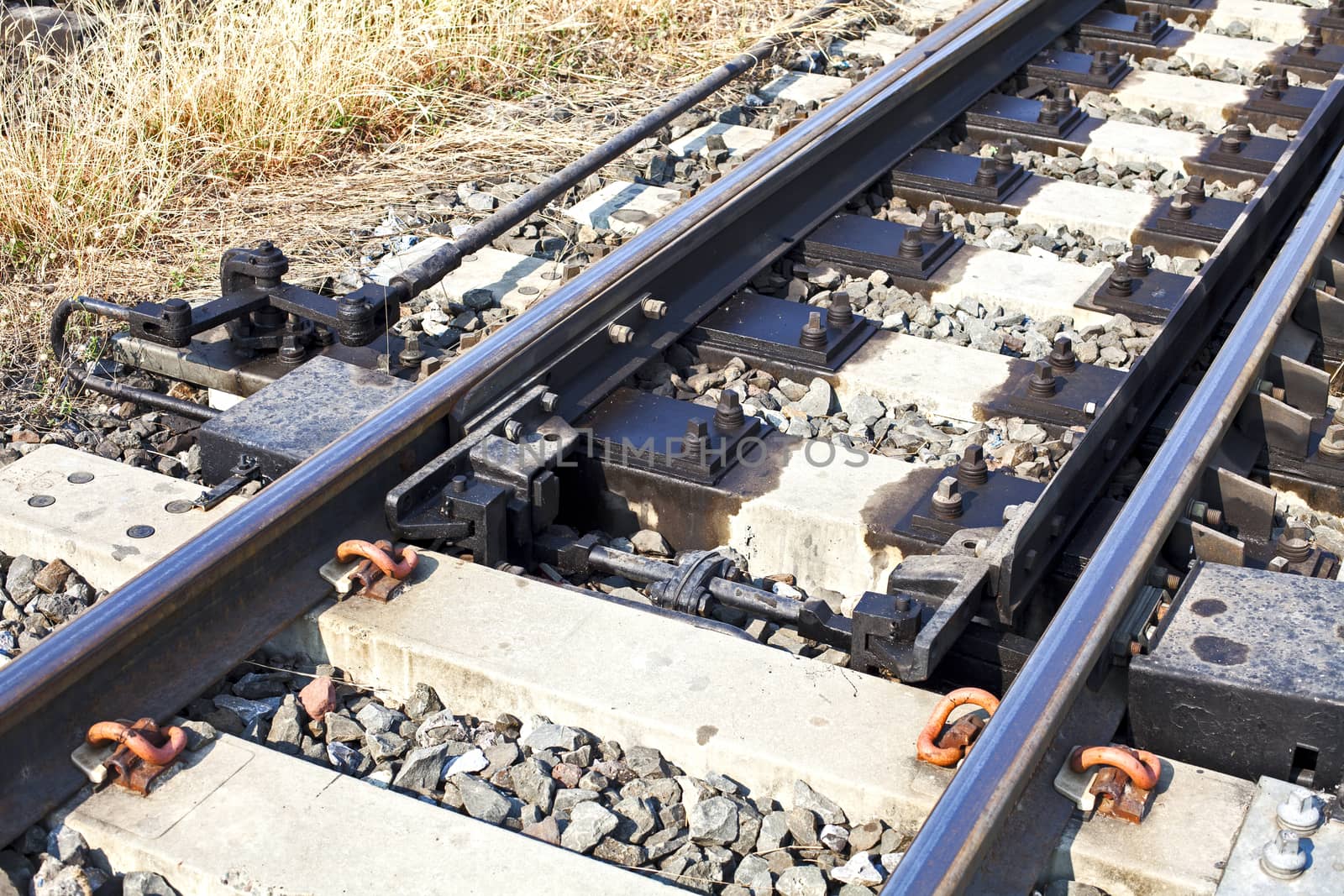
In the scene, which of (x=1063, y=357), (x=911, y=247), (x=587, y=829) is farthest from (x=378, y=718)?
(x=911, y=247)

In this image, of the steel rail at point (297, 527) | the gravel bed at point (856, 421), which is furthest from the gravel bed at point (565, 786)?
the gravel bed at point (856, 421)

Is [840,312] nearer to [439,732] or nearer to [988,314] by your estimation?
[988,314]

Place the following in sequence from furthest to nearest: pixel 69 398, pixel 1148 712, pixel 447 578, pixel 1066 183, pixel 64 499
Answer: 1. pixel 1066 183
2. pixel 69 398
3. pixel 64 499
4. pixel 447 578
5. pixel 1148 712

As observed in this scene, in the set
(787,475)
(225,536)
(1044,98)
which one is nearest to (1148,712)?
(787,475)

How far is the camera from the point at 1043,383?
4.23 meters

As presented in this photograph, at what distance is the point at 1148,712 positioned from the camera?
116 inches

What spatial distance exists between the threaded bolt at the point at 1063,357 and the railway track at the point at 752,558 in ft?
0.05

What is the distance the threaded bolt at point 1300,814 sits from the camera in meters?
2.59

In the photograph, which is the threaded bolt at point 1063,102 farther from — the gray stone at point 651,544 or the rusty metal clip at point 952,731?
the rusty metal clip at point 952,731

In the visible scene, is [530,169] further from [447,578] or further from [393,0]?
[447,578]

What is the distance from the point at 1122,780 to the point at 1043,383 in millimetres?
1694

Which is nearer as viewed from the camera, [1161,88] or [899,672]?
[899,672]

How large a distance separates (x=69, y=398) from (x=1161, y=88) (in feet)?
15.8

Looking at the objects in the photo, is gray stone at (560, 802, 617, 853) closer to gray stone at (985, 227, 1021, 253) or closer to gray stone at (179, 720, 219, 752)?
gray stone at (179, 720, 219, 752)
